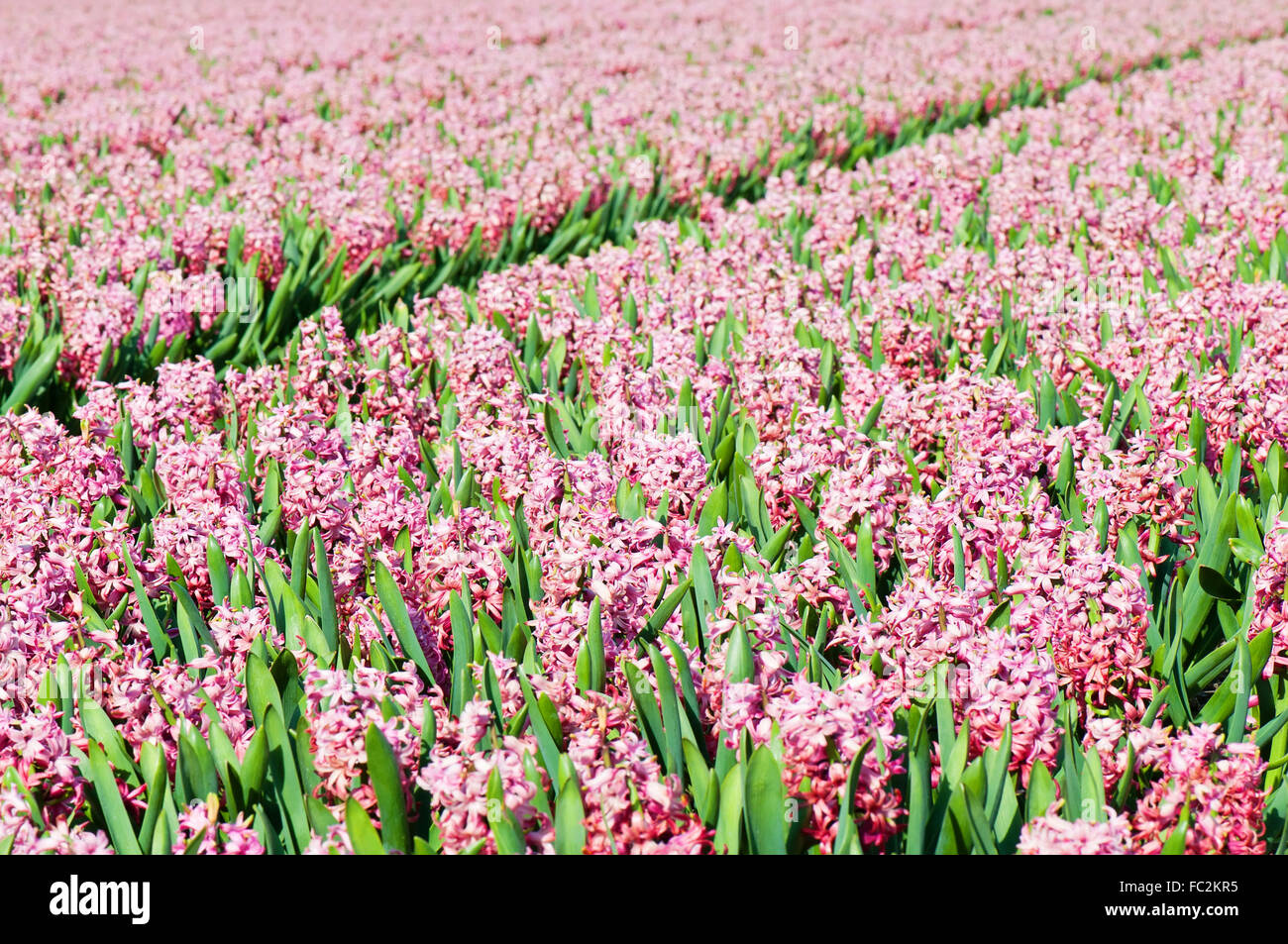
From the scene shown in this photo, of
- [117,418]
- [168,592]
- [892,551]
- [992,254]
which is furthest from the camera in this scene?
[992,254]

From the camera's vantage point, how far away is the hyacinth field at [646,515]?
2.08 meters

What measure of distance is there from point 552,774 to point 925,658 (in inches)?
32.1

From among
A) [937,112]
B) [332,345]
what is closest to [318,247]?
[332,345]

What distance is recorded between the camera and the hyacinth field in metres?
2.08

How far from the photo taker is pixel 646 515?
322 cm

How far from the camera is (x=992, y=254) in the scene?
20.8 ft

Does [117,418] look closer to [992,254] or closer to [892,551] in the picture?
[892,551]

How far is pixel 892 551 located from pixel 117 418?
2.80 metres

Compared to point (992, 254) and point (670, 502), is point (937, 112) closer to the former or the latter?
point (992, 254)

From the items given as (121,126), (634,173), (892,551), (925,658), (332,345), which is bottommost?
(925,658)

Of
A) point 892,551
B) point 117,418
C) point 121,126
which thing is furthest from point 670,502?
point 121,126
